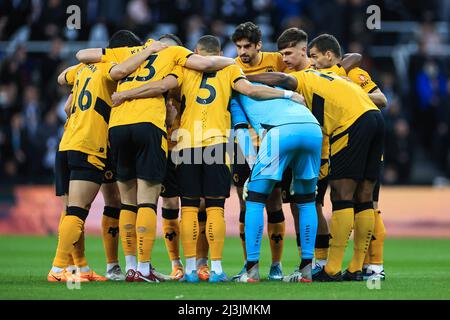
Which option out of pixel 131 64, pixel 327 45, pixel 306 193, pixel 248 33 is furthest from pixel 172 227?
pixel 327 45

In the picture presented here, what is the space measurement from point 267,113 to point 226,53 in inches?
425

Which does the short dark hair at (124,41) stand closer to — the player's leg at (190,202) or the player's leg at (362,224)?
the player's leg at (190,202)

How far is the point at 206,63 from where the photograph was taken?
9.59m

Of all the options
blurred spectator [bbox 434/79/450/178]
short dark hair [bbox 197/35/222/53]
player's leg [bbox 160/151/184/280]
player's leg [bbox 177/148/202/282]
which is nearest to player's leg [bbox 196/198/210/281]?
player's leg [bbox 160/151/184/280]

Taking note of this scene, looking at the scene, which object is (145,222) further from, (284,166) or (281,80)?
(281,80)

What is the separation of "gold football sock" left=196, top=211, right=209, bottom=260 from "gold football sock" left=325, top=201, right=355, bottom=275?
63.9 inches

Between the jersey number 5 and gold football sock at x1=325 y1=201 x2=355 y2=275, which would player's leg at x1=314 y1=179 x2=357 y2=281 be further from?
the jersey number 5

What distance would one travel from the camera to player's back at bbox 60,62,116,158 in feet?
31.7

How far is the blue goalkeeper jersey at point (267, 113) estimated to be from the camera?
9172 mm

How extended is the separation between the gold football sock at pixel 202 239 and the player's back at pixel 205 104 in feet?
3.62

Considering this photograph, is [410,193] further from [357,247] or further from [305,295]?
[305,295]

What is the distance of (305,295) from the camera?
806 centimetres

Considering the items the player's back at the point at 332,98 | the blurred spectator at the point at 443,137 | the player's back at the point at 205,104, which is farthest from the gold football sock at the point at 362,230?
the blurred spectator at the point at 443,137

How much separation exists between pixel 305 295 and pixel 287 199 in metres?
2.13
